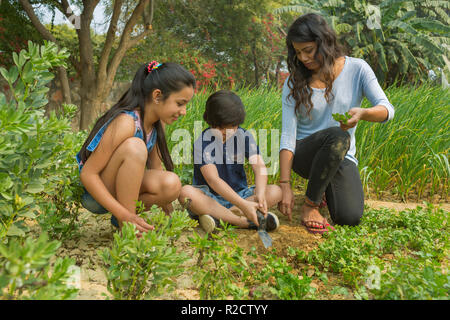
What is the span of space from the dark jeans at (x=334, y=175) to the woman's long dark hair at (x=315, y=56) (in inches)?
9.8

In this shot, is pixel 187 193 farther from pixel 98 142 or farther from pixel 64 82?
pixel 64 82

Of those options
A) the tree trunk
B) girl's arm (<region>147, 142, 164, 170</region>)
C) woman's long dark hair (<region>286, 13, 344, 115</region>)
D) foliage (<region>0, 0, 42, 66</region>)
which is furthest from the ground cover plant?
foliage (<region>0, 0, 42, 66</region>)

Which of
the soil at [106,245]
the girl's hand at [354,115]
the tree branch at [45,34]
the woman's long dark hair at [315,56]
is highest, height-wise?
the tree branch at [45,34]

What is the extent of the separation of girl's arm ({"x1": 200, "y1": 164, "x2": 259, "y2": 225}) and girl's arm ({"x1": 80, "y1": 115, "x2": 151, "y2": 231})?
556mm

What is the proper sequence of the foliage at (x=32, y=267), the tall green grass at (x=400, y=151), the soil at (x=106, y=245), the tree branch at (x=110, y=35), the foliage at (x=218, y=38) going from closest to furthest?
the foliage at (x=32, y=267) → the soil at (x=106, y=245) → the tall green grass at (x=400, y=151) → the tree branch at (x=110, y=35) → the foliage at (x=218, y=38)

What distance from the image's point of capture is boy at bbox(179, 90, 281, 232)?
7.09ft

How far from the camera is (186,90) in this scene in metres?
1.85

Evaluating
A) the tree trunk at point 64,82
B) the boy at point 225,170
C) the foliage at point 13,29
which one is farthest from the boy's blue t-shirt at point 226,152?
the foliage at point 13,29

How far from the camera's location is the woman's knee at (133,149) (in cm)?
175

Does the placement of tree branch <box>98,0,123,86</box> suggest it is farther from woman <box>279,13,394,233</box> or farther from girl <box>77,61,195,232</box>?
girl <box>77,61,195,232</box>

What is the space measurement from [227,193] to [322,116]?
0.92 meters

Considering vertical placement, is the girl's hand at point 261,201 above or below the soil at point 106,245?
above

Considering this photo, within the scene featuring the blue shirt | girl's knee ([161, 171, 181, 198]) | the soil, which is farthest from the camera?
the blue shirt

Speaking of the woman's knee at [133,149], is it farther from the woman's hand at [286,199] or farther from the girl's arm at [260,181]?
the woman's hand at [286,199]
